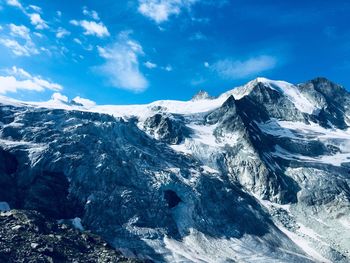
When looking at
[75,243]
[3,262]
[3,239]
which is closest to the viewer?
[3,262]

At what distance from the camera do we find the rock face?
6596 inches

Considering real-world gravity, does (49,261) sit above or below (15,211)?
below

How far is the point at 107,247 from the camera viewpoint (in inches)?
7653

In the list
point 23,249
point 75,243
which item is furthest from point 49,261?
Result: point 75,243

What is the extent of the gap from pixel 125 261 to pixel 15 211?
48.1m

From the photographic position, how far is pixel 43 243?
176 m

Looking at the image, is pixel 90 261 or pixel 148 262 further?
pixel 148 262

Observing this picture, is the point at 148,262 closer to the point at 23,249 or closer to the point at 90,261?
the point at 90,261

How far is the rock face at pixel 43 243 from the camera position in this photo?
167550mm

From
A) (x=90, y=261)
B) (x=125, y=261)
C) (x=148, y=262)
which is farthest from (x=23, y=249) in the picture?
(x=148, y=262)

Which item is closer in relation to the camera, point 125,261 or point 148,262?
point 125,261

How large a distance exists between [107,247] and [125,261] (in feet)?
65.2

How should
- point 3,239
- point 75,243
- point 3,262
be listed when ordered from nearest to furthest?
point 3,262 < point 3,239 < point 75,243

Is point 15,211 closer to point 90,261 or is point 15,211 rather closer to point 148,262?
point 90,261
